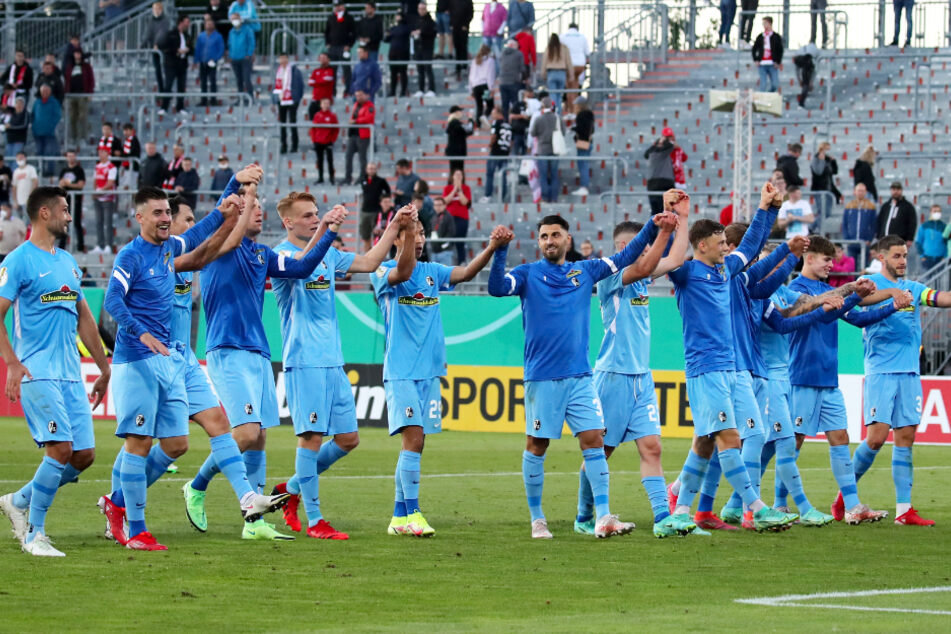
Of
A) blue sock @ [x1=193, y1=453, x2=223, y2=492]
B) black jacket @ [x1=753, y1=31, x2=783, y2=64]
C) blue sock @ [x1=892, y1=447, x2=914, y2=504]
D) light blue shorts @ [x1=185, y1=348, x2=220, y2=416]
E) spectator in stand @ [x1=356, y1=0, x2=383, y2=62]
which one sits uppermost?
spectator in stand @ [x1=356, y1=0, x2=383, y2=62]

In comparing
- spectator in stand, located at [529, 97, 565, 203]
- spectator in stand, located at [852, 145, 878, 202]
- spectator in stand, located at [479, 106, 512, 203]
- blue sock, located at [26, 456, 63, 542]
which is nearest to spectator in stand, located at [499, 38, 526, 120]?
spectator in stand, located at [479, 106, 512, 203]

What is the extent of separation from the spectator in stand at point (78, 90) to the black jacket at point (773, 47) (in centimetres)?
1482

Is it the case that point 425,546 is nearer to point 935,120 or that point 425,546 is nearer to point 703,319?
point 703,319

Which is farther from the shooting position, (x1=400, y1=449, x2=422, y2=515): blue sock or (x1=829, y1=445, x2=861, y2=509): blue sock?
(x1=829, y1=445, x2=861, y2=509): blue sock

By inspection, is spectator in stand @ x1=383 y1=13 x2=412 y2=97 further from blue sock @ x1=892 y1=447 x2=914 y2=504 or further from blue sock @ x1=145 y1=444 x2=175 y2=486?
blue sock @ x1=145 y1=444 x2=175 y2=486

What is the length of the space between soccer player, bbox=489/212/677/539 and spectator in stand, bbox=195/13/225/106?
25.2m

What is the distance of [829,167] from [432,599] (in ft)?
69.9

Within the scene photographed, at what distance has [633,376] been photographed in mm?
12289

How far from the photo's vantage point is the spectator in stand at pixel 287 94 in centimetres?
3291

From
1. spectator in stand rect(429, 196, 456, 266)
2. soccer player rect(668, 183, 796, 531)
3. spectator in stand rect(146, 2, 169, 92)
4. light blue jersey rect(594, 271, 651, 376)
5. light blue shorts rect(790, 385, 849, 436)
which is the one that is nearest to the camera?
soccer player rect(668, 183, 796, 531)

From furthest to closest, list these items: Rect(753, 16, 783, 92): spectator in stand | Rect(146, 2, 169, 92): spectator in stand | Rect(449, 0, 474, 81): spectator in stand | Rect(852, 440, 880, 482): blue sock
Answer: Rect(146, 2, 169, 92): spectator in stand → Rect(449, 0, 474, 81): spectator in stand → Rect(753, 16, 783, 92): spectator in stand → Rect(852, 440, 880, 482): blue sock

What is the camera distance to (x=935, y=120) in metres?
31.7

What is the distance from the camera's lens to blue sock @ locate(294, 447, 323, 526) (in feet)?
38.7

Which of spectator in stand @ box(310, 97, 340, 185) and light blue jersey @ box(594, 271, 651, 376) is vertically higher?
spectator in stand @ box(310, 97, 340, 185)
